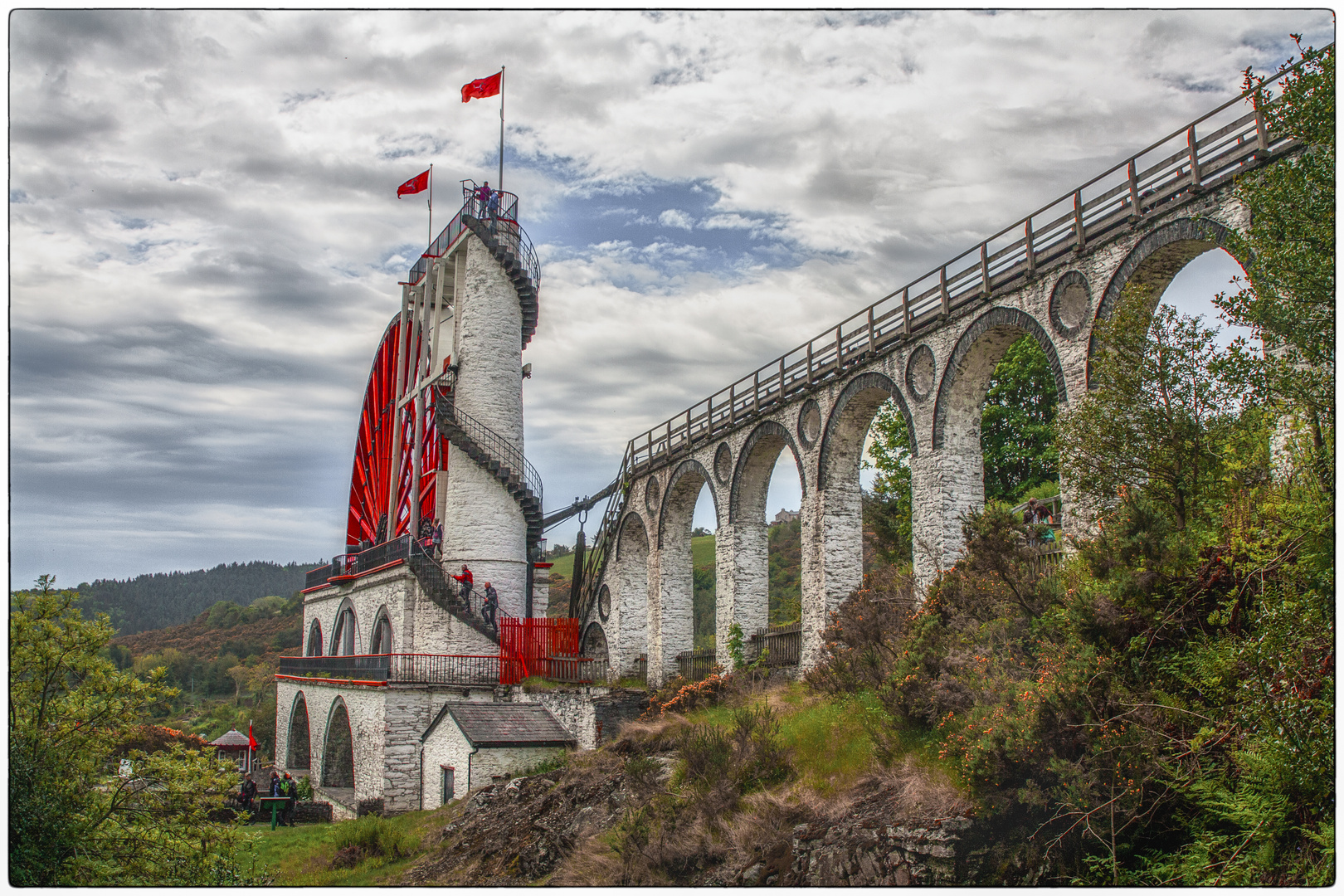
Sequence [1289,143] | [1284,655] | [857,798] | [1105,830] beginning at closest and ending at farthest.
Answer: [1284,655]
[1105,830]
[857,798]
[1289,143]

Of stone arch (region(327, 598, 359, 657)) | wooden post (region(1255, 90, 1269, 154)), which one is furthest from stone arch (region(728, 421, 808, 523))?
stone arch (region(327, 598, 359, 657))

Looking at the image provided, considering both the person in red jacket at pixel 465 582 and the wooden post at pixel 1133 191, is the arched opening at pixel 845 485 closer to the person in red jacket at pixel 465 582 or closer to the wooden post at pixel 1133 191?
the wooden post at pixel 1133 191

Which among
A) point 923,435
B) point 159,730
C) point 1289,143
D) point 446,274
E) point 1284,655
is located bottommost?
point 159,730

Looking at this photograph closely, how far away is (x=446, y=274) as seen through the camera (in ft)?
103

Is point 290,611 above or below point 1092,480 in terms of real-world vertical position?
below

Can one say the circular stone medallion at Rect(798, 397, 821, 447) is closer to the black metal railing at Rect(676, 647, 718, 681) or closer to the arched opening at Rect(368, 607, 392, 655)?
the black metal railing at Rect(676, 647, 718, 681)

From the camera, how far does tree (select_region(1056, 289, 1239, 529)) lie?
1039 cm

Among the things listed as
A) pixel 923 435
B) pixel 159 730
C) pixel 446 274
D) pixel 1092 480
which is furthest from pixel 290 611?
pixel 1092 480

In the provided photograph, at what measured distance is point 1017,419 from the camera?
24.8 metres

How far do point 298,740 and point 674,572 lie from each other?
1407 cm

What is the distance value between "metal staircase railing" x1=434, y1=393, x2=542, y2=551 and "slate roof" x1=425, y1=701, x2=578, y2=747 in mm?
7066

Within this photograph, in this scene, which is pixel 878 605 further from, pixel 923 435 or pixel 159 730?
pixel 159 730

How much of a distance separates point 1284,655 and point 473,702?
55.5 feet

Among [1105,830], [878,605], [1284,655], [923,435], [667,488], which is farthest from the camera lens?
[667,488]
